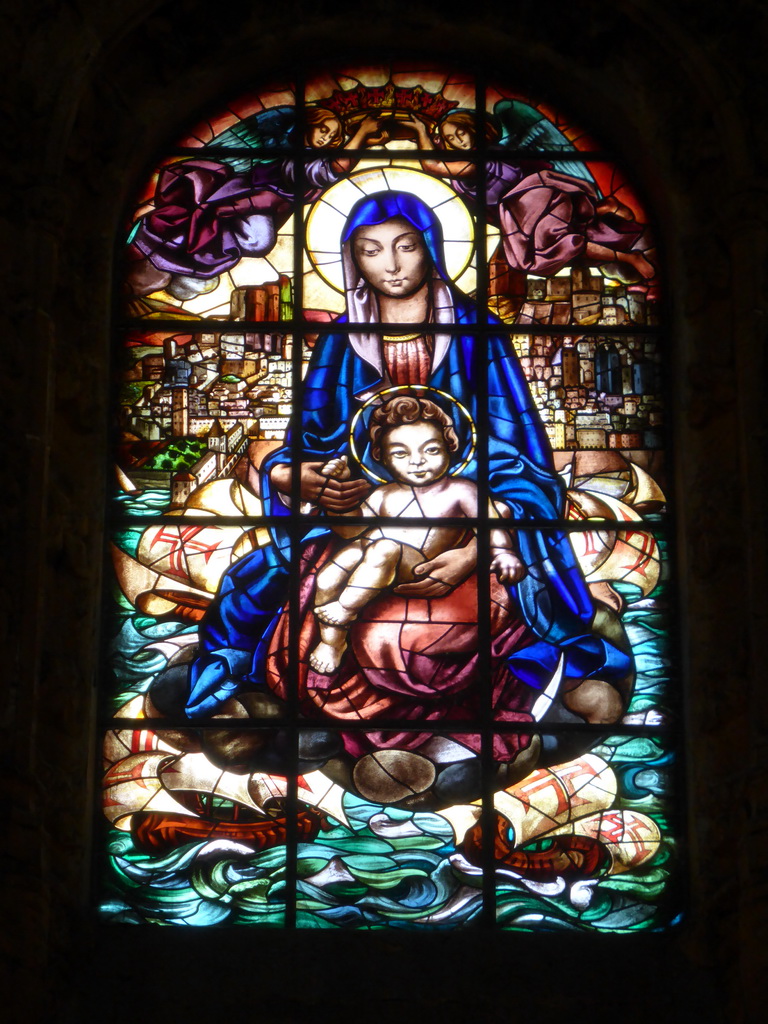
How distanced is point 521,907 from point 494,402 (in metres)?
2.23

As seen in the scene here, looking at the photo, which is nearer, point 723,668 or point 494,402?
point 723,668

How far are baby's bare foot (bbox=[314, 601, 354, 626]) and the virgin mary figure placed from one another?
5 centimetres

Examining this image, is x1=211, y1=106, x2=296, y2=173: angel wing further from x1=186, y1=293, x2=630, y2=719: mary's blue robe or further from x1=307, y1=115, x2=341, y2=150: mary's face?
x1=186, y1=293, x2=630, y2=719: mary's blue robe

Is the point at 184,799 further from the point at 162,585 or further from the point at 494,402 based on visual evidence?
the point at 494,402

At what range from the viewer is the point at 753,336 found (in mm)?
8641

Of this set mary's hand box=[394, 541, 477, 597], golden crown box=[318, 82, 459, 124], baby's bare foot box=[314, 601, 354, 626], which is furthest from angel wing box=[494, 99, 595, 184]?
baby's bare foot box=[314, 601, 354, 626]

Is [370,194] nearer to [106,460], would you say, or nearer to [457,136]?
[457,136]

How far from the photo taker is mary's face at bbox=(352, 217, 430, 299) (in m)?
9.33

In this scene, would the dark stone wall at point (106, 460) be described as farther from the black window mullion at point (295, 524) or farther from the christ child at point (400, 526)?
the christ child at point (400, 526)

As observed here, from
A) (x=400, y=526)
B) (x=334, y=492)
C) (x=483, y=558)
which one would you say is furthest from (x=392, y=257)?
(x=483, y=558)

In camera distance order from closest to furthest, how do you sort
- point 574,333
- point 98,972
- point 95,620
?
point 98,972
point 95,620
point 574,333

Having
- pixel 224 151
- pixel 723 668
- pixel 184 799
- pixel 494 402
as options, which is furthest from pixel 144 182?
pixel 723 668

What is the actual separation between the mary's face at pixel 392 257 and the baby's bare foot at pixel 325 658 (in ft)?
5.50

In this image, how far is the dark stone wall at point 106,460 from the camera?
7.99 meters
